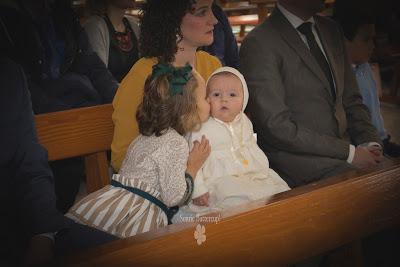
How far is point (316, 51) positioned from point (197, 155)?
85cm

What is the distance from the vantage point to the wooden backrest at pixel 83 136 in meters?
1.66

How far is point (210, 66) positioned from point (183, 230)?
1041 mm

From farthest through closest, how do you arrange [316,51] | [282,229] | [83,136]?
[316,51], [83,136], [282,229]

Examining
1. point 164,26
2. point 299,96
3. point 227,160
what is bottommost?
point 227,160

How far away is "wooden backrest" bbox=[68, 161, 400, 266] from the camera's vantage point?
849 mm

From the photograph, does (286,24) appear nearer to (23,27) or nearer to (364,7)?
(364,7)

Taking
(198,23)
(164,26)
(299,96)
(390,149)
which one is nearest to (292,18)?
(299,96)

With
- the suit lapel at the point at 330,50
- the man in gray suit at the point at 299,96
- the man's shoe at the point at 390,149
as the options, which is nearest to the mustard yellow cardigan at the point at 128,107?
the man in gray suit at the point at 299,96

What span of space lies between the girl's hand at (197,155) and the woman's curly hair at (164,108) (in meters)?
0.10

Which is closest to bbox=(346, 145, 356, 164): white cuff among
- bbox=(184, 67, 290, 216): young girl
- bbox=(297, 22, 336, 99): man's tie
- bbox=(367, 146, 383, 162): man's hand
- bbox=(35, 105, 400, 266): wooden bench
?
bbox=(367, 146, 383, 162): man's hand

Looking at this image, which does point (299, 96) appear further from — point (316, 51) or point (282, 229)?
point (282, 229)

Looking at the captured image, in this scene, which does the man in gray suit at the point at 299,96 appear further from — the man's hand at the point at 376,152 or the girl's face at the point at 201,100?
the girl's face at the point at 201,100

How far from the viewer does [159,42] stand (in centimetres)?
158

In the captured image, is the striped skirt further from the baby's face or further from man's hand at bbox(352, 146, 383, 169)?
man's hand at bbox(352, 146, 383, 169)
